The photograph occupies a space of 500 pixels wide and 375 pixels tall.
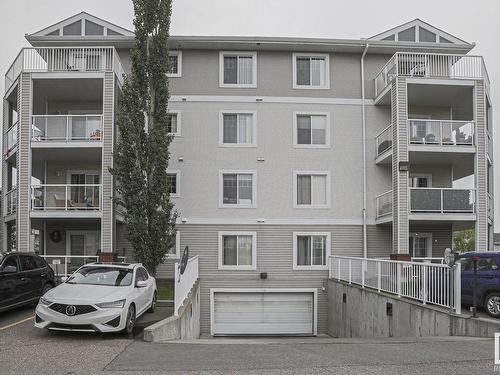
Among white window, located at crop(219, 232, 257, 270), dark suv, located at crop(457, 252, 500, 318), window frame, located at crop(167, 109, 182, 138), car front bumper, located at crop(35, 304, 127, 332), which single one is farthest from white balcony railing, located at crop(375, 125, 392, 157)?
car front bumper, located at crop(35, 304, 127, 332)

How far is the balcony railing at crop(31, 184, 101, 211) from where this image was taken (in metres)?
20.2

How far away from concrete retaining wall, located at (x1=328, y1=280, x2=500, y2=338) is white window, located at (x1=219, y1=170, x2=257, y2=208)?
4931 mm

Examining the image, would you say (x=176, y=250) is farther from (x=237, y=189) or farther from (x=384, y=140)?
(x=384, y=140)

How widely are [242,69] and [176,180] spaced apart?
18.7 feet

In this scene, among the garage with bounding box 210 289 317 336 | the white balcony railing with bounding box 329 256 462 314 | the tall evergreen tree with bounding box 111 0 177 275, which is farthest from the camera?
the garage with bounding box 210 289 317 336

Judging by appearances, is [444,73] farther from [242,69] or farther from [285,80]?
[242,69]

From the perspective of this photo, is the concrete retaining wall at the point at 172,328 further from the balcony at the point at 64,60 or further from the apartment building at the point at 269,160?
the balcony at the point at 64,60

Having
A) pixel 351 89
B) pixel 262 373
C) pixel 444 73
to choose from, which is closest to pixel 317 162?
pixel 351 89

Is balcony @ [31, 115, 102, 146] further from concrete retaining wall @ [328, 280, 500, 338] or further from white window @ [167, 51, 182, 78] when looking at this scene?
concrete retaining wall @ [328, 280, 500, 338]

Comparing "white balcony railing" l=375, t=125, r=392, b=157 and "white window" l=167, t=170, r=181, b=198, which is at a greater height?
"white balcony railing" l=375, t=125, r=392, b=157

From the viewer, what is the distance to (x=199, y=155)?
23453mm

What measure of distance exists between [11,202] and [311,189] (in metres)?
12.6

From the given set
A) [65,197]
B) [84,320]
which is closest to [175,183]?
[65,197]

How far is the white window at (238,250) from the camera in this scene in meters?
23.3
